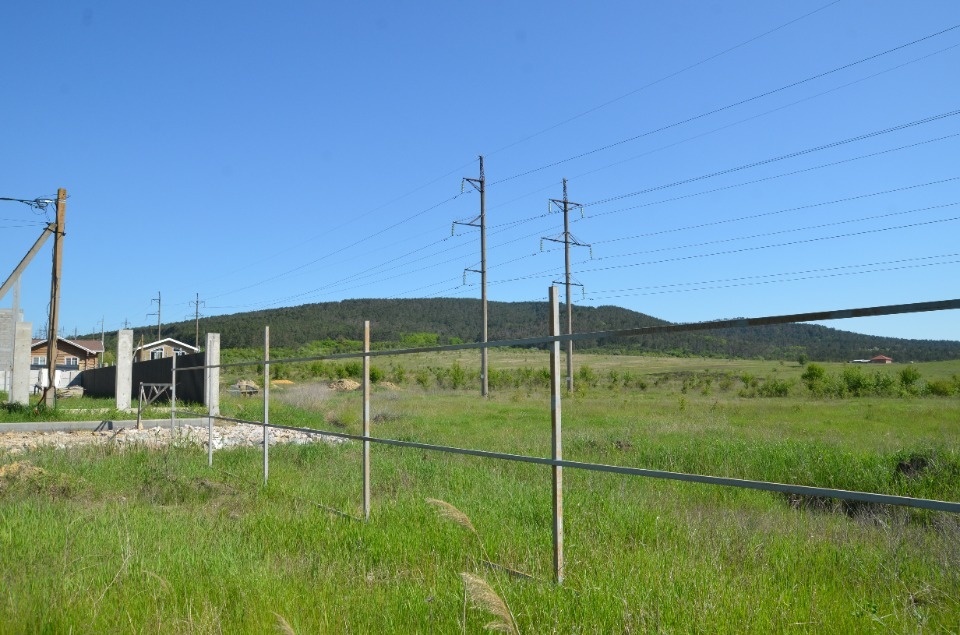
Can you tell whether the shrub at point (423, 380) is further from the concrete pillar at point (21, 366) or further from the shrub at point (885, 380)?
the shrub at point (885, 380)

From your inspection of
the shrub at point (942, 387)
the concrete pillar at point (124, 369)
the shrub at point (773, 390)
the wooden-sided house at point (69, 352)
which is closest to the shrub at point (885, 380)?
the shrub at point (942, 387)

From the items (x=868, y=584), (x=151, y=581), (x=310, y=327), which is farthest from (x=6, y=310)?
(x=310, y=327)

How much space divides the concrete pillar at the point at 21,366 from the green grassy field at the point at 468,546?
14641 mm

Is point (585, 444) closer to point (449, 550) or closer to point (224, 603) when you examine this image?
point (449, 550)

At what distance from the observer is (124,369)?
24.4 m

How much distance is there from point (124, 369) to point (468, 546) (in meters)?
21.8

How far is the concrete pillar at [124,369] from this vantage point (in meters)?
23.6

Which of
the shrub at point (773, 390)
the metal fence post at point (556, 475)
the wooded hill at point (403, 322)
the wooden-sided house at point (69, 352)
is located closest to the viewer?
the metal fence post at point (556, 475)

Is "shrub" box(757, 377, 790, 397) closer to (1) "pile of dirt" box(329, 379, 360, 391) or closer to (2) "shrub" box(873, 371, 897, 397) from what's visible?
(2) "shrub" box(873, 371, 897, 397)

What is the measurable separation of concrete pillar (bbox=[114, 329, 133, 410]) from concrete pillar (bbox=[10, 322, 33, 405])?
2.87 m

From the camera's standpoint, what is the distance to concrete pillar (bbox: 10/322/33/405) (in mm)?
24009

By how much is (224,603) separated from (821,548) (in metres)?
4.21

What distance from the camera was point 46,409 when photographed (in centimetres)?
2125

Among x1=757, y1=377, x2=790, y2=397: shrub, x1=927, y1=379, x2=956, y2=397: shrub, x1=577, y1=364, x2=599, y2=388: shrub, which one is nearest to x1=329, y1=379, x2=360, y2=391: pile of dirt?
x1=577, y1=364, x2=599, y2=388: shrub
